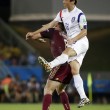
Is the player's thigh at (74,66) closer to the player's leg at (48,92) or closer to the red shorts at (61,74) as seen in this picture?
the red shorts at (61,74)

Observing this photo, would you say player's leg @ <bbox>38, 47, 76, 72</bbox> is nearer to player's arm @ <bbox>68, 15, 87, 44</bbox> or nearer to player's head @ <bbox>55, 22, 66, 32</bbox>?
player's arm @ <bbox>68, 15, 87, 44</bbox>

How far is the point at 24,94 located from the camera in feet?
87.9

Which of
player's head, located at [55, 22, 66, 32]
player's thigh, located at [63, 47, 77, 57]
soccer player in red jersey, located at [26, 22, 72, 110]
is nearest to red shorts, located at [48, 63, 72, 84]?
soccer player in red jersey, located at [26, 22, 72, 110]

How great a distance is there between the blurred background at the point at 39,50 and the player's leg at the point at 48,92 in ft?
45.6

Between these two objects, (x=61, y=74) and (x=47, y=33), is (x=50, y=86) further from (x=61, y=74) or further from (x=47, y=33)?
(x=47, y=33)

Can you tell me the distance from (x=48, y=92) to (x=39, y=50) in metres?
19.1

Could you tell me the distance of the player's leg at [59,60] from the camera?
40.0 ft

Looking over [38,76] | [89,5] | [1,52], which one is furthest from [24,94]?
[89,5]

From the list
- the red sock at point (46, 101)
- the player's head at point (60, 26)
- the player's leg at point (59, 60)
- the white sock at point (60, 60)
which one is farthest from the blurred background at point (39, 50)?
the white sock at point (60, 60)

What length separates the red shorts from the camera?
13.0 meters

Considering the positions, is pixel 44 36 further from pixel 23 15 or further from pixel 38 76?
pixel 23 15

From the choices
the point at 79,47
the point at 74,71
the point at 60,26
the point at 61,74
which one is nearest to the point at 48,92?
the point at 61,74

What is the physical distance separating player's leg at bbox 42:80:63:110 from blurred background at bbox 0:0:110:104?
1391 centimetres

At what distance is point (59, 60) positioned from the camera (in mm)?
12539
